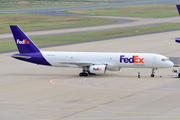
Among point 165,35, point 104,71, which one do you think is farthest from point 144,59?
point 165,35

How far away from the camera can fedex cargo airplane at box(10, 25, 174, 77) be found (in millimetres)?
49094

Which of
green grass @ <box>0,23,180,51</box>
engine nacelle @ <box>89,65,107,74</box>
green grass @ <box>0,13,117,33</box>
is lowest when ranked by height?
engine nacelle @ <box>89,65,107,74</box>

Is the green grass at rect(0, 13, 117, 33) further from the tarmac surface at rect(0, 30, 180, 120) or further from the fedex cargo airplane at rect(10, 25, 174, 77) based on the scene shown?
the fedex cargo airplane at rect(10, 25, 174, 77)

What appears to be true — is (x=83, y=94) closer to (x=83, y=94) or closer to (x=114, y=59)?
(x=83, y=94)

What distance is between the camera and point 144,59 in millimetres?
49156

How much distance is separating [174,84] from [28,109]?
2124cm

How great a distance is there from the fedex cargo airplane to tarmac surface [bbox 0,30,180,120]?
5.90 feet

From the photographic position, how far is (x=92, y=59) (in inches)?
2002

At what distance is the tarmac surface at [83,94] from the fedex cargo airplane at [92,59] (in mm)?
1797

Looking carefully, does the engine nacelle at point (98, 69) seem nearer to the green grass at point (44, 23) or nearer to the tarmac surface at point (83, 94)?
the tarmac surface at point (83, 94)

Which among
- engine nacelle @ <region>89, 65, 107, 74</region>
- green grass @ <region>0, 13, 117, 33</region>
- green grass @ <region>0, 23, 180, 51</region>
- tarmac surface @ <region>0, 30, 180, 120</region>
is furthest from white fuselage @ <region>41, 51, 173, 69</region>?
green grass @ <region>0, 13, 117, 33</region>

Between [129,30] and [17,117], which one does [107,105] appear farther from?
[129,30]

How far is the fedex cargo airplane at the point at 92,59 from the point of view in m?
49.1

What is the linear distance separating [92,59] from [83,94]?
40.7 ft
